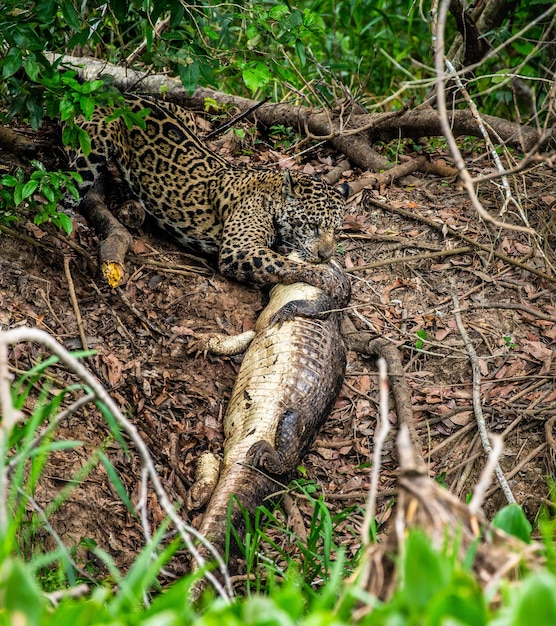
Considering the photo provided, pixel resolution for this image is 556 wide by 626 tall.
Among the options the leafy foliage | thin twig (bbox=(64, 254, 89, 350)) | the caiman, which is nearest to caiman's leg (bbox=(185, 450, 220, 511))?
the caiman

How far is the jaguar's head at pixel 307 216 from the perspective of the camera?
6.67 meters

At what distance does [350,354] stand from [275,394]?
1165 mm

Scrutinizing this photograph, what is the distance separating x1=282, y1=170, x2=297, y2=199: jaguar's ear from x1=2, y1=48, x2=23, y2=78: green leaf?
266 centimetres

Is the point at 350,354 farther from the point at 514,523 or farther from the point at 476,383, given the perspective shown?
the point at 514,523

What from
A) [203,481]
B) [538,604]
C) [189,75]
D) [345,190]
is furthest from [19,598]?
[345,190]

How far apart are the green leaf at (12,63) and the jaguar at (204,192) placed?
6.83 feet

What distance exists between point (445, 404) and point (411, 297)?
1.13 metres

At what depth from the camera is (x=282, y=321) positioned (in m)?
5.80

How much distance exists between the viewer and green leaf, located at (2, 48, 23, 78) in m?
4.51

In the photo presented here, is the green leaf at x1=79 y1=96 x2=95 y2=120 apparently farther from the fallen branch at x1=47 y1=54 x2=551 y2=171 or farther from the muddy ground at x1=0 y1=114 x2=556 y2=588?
the fallen branch at x1=47 y1=54 x2=551 y2=171

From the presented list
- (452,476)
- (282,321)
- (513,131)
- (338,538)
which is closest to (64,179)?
(282,321)

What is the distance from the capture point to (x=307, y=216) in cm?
674

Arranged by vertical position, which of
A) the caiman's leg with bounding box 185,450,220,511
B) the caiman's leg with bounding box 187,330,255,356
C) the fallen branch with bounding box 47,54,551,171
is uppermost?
the fallen branch with bounding box 47,54,551,171

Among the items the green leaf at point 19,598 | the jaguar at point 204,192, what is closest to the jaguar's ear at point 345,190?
the jaguar at point 204,192
